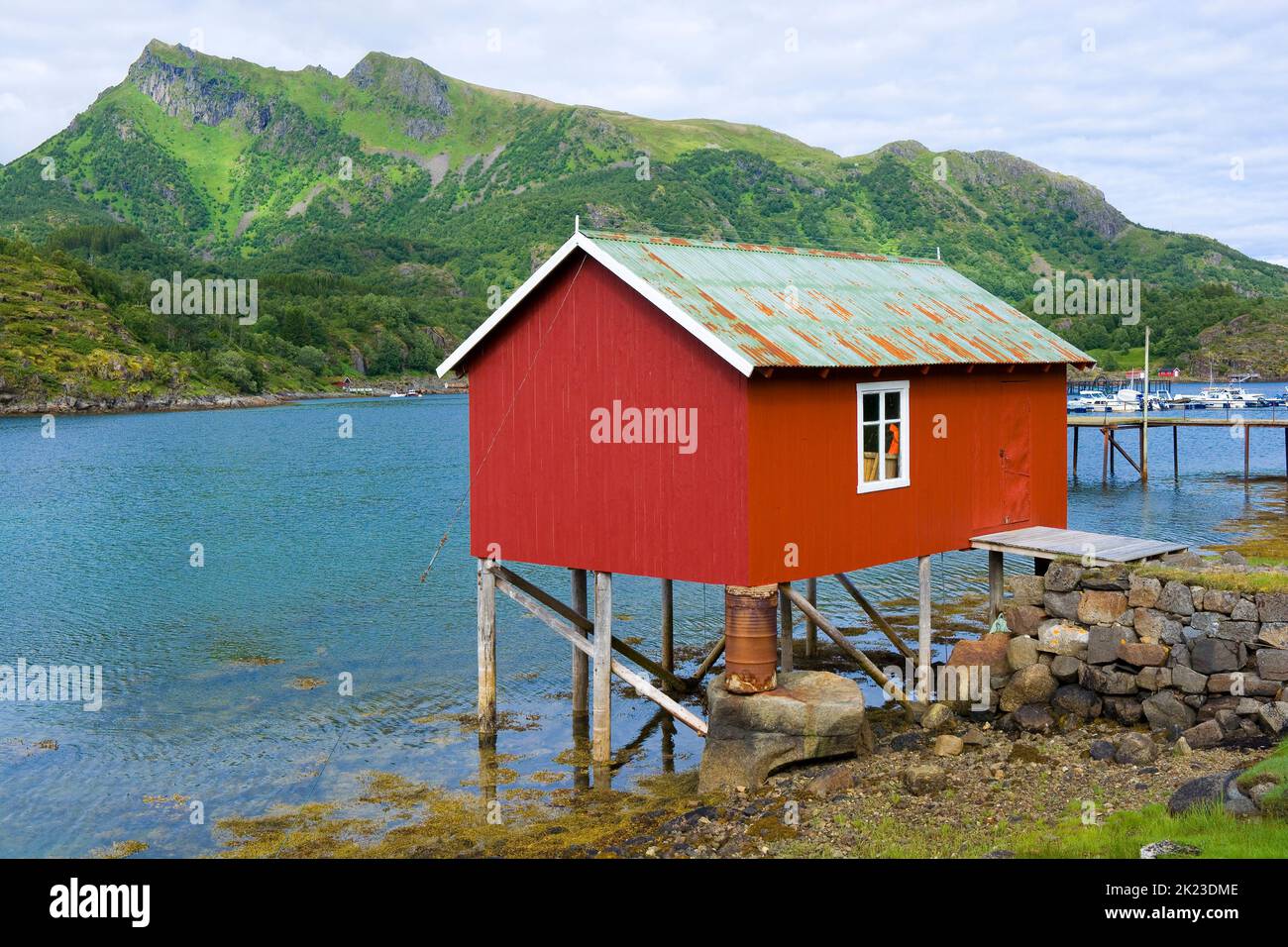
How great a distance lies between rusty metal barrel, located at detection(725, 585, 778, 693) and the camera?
18.4m

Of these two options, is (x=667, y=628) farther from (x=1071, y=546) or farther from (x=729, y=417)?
(x=729, y=417)

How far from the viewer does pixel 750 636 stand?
Answer: 727 inches

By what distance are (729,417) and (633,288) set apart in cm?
266

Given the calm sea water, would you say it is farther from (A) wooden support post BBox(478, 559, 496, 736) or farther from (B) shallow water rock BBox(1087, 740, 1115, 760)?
(B) shallow water rock BBox(1087, 740, 1115, 760)

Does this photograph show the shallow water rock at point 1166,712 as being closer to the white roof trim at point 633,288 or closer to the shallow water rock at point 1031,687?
the shallow water rock at point 1031,687

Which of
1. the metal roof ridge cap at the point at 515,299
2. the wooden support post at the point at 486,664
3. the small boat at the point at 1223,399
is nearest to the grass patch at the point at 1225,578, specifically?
the metal roof ridge cap at the point at 515,299

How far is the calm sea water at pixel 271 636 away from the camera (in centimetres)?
2120

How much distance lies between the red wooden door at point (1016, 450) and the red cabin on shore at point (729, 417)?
0.20 ft

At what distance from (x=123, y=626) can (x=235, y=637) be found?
4411 mm

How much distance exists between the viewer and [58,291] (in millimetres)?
171125

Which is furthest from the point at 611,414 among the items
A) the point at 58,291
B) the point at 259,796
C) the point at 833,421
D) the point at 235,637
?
the point at 58,291

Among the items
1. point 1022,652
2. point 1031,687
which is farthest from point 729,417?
point 1031,687
